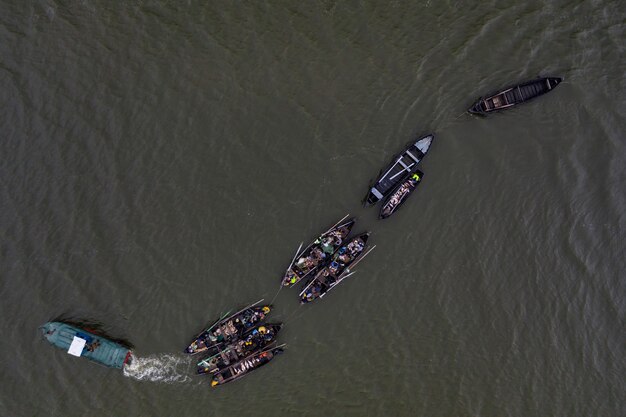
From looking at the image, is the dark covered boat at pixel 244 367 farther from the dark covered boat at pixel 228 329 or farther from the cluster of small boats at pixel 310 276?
the dark covered boat at pixel 228 329

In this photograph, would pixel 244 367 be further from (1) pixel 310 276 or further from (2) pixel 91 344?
(2) pixel 91 344

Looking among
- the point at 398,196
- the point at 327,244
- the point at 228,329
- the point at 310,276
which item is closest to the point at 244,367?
the point at 228,329

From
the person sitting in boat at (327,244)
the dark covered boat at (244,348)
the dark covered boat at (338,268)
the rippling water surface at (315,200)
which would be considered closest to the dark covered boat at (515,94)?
the rippling water surface at (315,200)

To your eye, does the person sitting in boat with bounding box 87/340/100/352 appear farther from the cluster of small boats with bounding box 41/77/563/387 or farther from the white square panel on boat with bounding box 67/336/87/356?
the white square panel on boat with bounding box 67/336/87/356

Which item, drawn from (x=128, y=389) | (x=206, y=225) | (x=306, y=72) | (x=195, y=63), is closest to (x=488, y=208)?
(x=306, y=72)

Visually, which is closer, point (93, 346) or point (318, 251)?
point (93, 346)

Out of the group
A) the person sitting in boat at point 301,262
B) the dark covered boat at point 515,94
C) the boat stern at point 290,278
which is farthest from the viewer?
the dark covered boat at point 515,94

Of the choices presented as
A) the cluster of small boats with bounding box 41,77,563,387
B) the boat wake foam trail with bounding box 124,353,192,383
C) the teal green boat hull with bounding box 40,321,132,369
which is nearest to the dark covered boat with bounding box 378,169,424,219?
the cluster of small boats with bounding box 41,77,563,387
